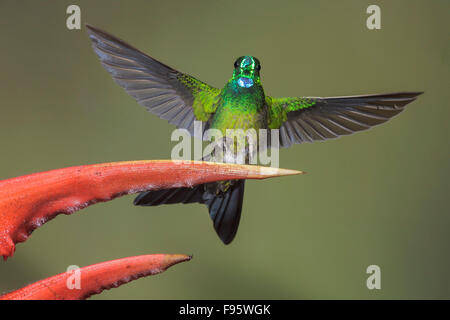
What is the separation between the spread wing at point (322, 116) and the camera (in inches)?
20.9

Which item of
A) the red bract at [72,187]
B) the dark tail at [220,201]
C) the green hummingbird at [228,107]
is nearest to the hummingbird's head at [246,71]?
the green hummingbird at [228,107]

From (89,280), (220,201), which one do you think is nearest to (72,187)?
(89,280)

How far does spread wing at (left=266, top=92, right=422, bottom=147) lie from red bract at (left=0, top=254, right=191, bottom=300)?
0.34 metres

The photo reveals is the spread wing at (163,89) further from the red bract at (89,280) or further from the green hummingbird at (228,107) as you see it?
the red bract at (89,280)

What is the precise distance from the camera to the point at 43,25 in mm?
966

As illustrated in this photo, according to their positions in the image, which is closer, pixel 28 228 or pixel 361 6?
pixel 28 228

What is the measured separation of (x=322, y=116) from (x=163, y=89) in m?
0.21

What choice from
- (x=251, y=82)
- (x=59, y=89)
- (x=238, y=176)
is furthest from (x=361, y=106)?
(x=59, y=89)

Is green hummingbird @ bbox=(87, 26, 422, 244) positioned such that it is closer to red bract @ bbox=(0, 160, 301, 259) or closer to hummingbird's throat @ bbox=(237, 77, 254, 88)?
hummingbird's throat @ bbox=(237, 77, 254, 88)

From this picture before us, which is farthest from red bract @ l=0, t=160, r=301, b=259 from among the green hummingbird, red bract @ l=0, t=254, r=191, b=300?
the green hummingbird

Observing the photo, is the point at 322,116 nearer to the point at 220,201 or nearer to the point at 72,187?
the point at 220,201

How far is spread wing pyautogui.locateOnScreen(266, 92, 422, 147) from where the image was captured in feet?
1.74

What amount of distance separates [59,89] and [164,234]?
1.25 ft

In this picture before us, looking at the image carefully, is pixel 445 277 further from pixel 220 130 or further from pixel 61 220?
pixel 61 220
